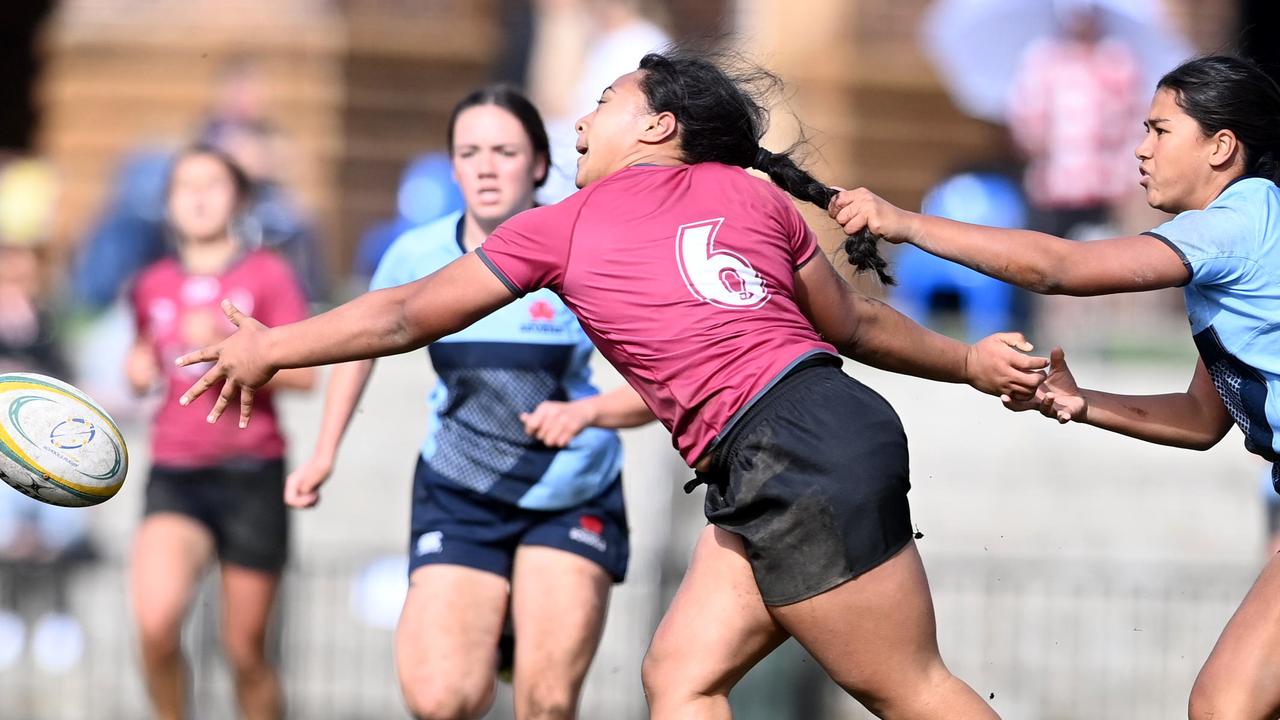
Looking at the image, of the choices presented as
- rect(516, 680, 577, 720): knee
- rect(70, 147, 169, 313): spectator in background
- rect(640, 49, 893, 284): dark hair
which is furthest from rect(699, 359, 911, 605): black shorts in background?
rect(70, 147, 169, 313): spectator in background

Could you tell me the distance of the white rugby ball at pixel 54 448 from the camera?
468cm

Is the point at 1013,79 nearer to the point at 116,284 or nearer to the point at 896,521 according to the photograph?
the point at 116,284

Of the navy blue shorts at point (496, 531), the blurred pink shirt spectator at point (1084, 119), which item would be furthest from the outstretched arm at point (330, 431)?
the blurred pink shirt spectator at point (1084, 119)

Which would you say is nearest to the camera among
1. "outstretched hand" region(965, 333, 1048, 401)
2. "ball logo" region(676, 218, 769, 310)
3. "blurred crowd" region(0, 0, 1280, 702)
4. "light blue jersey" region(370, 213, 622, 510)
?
"ball logo" region(676, 218, 769, 310)

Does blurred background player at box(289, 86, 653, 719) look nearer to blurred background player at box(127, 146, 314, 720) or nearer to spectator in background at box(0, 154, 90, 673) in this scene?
blurred background player at box(127, 146, 314, 720)

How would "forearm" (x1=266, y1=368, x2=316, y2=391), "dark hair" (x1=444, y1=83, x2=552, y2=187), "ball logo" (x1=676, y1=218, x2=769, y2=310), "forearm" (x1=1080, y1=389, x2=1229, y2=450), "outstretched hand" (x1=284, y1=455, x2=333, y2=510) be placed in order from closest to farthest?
1. "ball logo" (x1=676, y1=218, x2=769, y2=310)
2. "forearm" (x1=1080, y1=389, x2=1229, y2=450)
3. "dark hair" (x1=444, y1=83, x2=552, y2=187)
4. "outstretched hand" (x1=284, y1=455, x2=333, y2=510)
5. "forearm" (x1=266, y1=368, x2=316, y2=391)

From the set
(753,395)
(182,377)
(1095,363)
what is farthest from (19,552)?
(753,395)

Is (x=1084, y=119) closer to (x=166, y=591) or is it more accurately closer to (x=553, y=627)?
(x=553, y=627)

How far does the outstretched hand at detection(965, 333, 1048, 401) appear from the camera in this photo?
443 centimetres

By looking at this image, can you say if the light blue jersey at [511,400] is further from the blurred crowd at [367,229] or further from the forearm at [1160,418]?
the blurred crowd at [367,229]

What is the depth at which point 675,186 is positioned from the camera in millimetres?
4160

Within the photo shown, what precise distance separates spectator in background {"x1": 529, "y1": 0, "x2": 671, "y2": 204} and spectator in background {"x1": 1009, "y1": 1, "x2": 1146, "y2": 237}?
244 centimetres

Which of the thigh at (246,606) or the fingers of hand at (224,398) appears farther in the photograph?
the thigh at (246,606)

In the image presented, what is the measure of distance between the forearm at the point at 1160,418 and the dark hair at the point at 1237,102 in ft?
2.25
